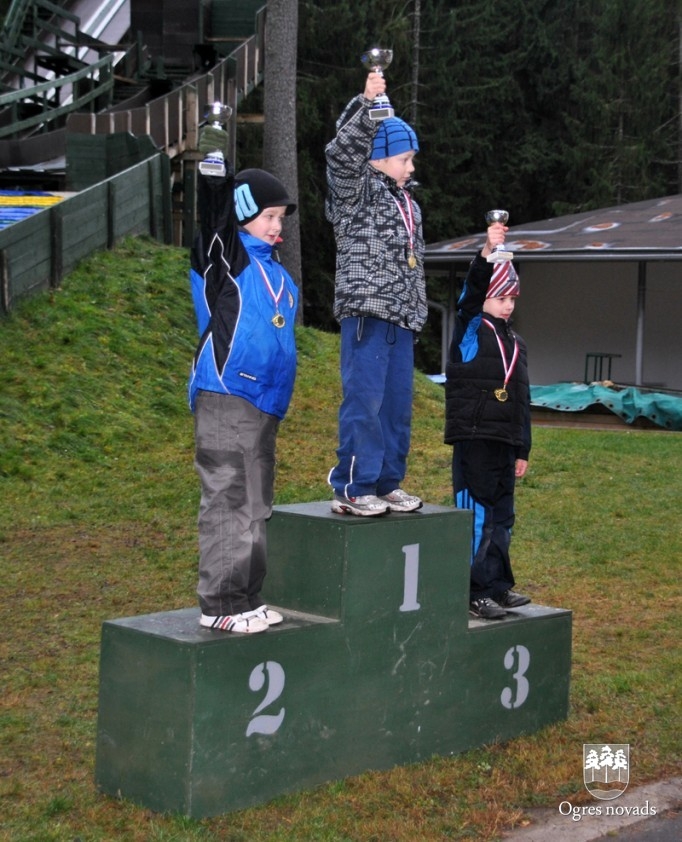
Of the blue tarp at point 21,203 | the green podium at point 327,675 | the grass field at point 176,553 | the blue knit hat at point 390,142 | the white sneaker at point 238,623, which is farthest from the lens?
the blue tarp at point 21,203

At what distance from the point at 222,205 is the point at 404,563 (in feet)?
5.30

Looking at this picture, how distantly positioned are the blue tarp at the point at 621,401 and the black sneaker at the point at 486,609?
38.1 feet

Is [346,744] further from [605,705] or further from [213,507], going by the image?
[605,705]

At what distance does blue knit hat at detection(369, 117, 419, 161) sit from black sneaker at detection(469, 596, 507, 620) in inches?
80.0

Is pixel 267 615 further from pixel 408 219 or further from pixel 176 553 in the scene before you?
pixel 176 553

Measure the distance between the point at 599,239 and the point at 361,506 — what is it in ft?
53.9

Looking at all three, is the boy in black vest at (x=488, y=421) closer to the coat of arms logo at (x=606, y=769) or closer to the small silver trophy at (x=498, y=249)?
the small silver trophy at (x=498, y=249)

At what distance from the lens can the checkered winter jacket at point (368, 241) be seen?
5.46m

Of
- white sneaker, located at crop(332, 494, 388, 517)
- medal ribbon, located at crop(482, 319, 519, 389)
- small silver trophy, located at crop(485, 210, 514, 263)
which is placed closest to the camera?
white sneaker, located at crop(332, 494, 388, 517)

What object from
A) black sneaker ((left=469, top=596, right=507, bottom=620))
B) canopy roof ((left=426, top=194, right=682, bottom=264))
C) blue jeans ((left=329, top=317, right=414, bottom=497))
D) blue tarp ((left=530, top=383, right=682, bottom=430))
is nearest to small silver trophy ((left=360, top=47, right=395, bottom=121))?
blue jeans ((left=329, top=317, right=414, bottom=497))

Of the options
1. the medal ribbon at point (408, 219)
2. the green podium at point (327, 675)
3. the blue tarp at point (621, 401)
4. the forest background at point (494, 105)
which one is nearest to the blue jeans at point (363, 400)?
the green podium at point (327, 675)

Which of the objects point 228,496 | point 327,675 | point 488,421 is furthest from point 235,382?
point 488,421

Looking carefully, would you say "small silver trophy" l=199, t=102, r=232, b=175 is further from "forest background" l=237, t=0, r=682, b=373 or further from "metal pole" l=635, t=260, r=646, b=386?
"forest background" l=237, t=0, r=682, b=373

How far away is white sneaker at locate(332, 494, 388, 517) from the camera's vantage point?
5379 mm
